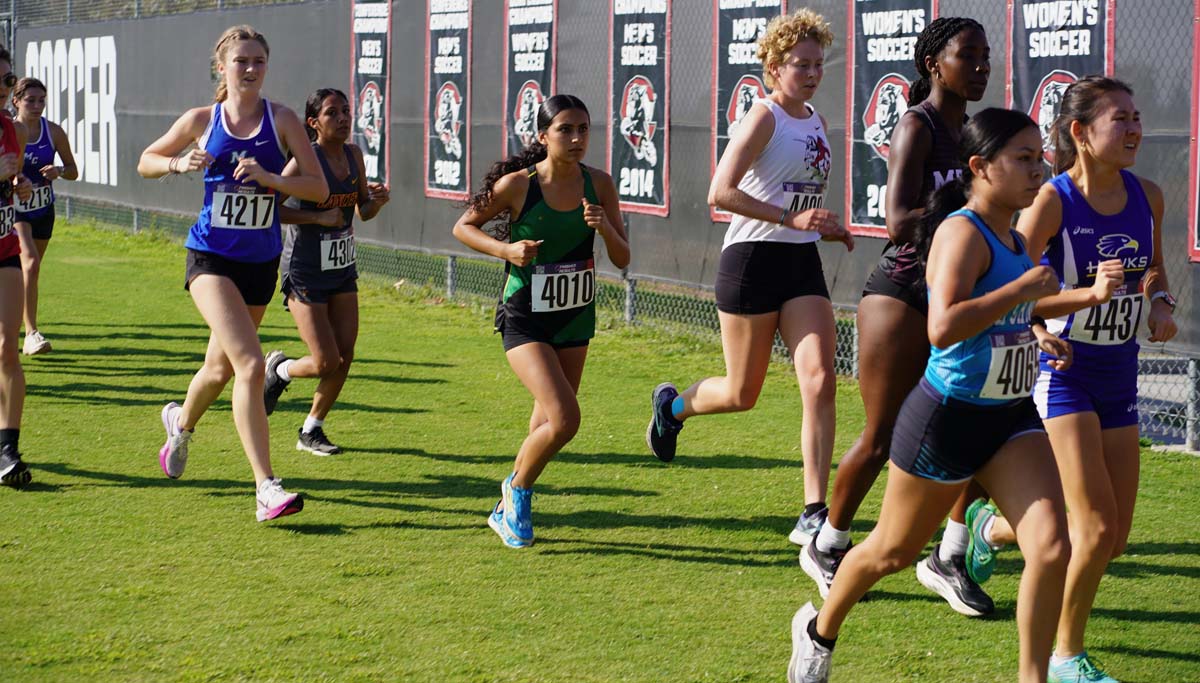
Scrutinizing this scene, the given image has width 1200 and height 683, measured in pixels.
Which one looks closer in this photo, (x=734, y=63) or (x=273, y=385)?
(x=273, y=385)

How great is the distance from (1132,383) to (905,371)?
2.96 feet

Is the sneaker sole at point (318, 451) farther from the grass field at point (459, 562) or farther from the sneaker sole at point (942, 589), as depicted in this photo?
the sneaker sole at point (942, 589)

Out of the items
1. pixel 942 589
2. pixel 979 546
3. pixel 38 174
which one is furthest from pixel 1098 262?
pixel 38 174

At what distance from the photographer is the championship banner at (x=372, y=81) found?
56.2 ft

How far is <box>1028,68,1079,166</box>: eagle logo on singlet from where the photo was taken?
9.50 metres

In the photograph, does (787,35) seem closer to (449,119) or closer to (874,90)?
(874,90)

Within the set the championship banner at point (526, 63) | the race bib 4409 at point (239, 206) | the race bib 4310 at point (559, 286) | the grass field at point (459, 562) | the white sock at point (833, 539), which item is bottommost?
the grass field at point (459, 562)

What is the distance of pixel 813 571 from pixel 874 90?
5.76m

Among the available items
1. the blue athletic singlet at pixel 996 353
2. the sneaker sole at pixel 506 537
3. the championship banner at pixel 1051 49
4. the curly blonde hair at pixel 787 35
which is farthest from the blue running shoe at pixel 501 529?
the championship banner at pixel 1051 49

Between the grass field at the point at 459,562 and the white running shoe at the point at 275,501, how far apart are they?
10cm

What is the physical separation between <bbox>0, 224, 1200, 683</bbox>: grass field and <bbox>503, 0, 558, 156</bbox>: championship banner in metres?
4.56

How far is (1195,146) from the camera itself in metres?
8.78

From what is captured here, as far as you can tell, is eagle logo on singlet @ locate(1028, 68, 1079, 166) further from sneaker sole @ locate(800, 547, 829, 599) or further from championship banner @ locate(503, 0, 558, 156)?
championship banner @ locate(503, 0, 558, 156)

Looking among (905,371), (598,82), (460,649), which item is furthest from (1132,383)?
(598,82)
